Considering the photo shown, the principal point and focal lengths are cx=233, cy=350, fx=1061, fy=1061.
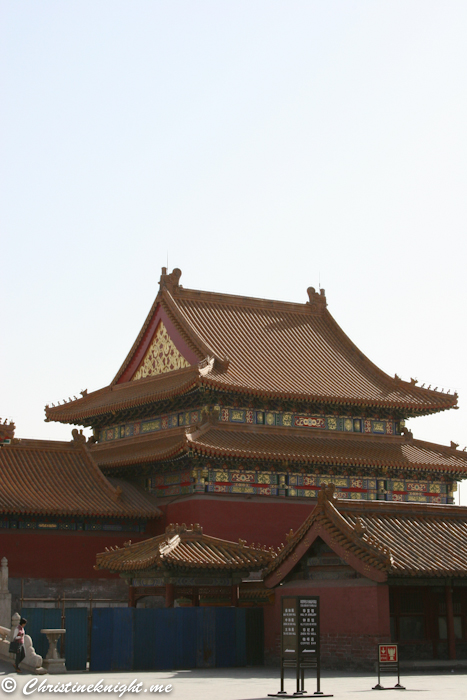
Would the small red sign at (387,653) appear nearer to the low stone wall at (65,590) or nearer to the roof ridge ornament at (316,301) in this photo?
the low stone wall at (65,590)

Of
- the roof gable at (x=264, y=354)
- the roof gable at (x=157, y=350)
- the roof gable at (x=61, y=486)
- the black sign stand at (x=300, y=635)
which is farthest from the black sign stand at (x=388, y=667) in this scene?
the roof gable at (x=157, y=350)

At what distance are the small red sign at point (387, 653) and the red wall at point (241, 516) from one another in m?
14.9

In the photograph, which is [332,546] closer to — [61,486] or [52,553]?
[52,553]

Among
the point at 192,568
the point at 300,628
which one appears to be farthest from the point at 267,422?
the point at 300,628

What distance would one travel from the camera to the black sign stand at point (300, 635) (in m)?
21.1

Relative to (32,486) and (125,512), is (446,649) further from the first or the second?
(32,486)

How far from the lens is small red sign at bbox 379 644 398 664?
907 inches

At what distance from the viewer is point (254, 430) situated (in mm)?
41062

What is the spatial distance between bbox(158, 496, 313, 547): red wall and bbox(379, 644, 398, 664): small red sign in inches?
588

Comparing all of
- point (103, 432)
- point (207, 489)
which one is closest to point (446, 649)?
point (207, 489)

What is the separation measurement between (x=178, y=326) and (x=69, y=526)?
995cm

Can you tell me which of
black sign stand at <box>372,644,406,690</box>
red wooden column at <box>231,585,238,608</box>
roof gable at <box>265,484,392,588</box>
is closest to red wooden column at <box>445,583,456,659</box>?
roof gable at <box>265,484,392,588</box>

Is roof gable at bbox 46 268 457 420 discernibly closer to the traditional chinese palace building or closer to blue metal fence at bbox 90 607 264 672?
the traditional chinese palace building

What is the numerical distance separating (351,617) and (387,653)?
3.80m
